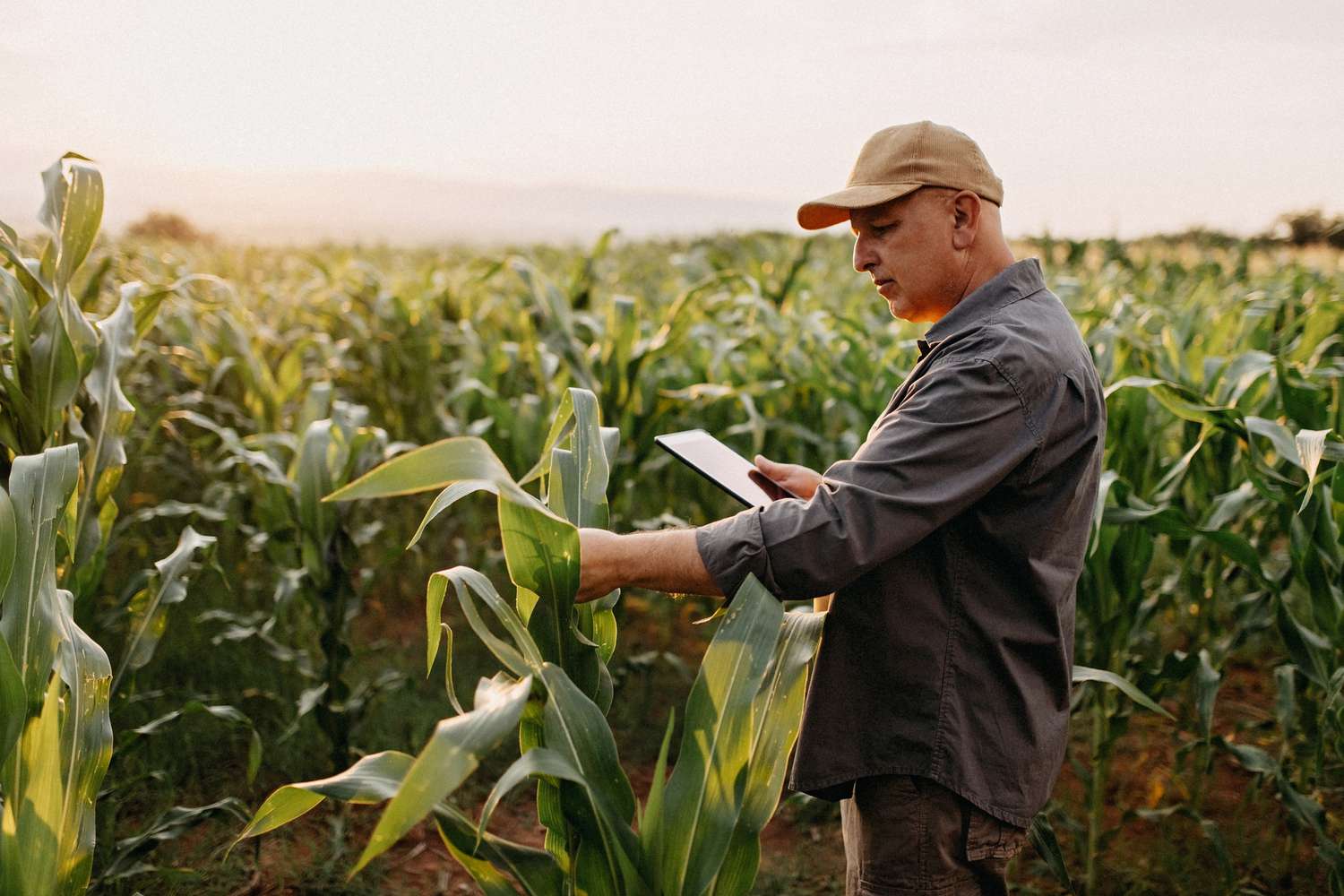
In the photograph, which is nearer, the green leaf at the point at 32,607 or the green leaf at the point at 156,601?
the green leaf at the point at 32,607

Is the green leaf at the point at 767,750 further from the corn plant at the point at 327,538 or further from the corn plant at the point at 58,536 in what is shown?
the corn plant at the point at 327,538

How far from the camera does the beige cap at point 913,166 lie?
5.04ft

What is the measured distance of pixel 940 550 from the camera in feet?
5.04

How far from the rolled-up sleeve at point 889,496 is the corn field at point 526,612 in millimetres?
62

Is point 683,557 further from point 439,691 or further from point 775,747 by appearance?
point 439,691

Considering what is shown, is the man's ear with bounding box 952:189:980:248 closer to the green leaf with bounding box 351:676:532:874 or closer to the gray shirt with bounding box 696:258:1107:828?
the gray shirt with bounding box 696:258:1107:828

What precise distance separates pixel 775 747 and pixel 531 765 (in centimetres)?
37

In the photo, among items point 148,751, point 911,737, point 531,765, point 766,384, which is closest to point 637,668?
point 766,384

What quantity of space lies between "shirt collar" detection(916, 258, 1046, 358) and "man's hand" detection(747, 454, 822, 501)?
0.30 meters

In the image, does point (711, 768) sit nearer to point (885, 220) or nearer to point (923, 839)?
point (923, 839)

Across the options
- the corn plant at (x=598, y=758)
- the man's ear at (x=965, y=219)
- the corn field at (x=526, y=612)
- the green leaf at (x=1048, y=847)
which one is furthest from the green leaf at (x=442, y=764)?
the green leaf at (x=1048, y=847)

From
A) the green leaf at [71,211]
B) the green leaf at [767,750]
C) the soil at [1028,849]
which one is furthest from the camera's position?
the soil at [1028,849]

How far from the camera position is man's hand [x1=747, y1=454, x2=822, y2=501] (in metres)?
1.74

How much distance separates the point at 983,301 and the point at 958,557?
0.38m
